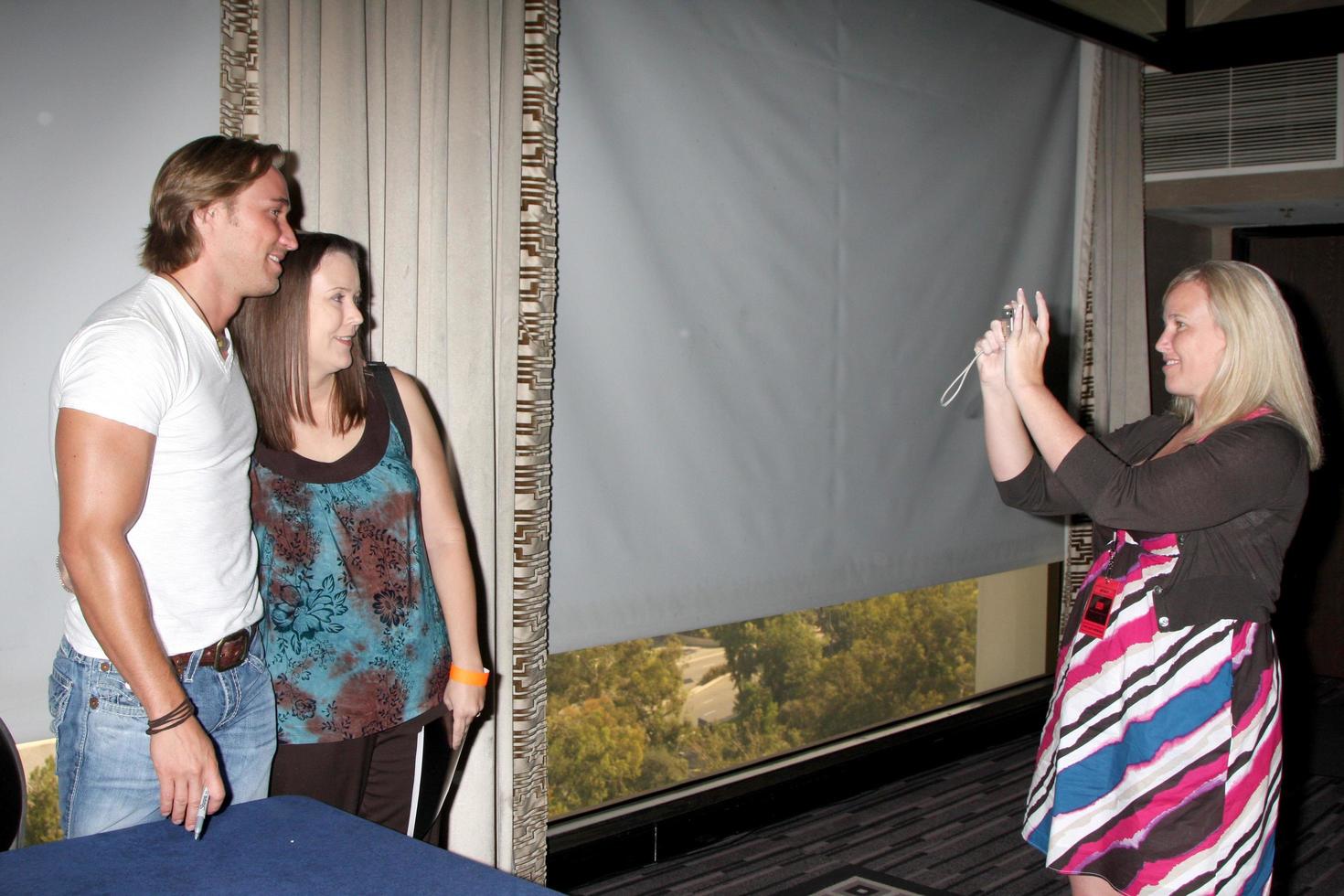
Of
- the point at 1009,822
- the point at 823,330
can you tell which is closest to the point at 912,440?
the point at 823,330

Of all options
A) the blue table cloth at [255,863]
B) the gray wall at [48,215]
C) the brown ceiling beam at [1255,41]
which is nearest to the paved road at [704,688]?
the gray wall at [48,215]

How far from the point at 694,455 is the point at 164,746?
182 centimetres

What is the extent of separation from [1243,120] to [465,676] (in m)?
3.92

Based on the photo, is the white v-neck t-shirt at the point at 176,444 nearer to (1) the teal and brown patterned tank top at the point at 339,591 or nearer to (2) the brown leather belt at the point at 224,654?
(2) the brown leather belt at the point at 224,654

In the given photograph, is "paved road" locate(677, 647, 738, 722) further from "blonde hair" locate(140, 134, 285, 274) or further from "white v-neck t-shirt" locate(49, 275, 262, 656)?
"blonde hair" locate(140, 134, 285, 274)

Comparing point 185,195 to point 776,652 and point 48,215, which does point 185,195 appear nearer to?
point 48,215

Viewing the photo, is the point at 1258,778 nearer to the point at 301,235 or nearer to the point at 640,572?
the point at 640,572

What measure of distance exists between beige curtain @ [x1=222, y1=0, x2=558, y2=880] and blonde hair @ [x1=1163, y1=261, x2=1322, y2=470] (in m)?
1.36

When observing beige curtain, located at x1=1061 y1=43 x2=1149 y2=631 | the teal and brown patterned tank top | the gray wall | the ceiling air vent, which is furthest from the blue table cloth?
the ceiling air vent

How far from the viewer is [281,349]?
1759mm

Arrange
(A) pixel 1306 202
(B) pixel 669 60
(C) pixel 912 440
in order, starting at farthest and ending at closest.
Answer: (A) pixel 1306 202 < (C) pixel 912 440 < (B) pixel 669 60

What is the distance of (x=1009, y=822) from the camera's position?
3330 mm

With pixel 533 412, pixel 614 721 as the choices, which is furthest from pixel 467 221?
pixel 614 721

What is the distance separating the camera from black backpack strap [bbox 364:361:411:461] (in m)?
1.85
